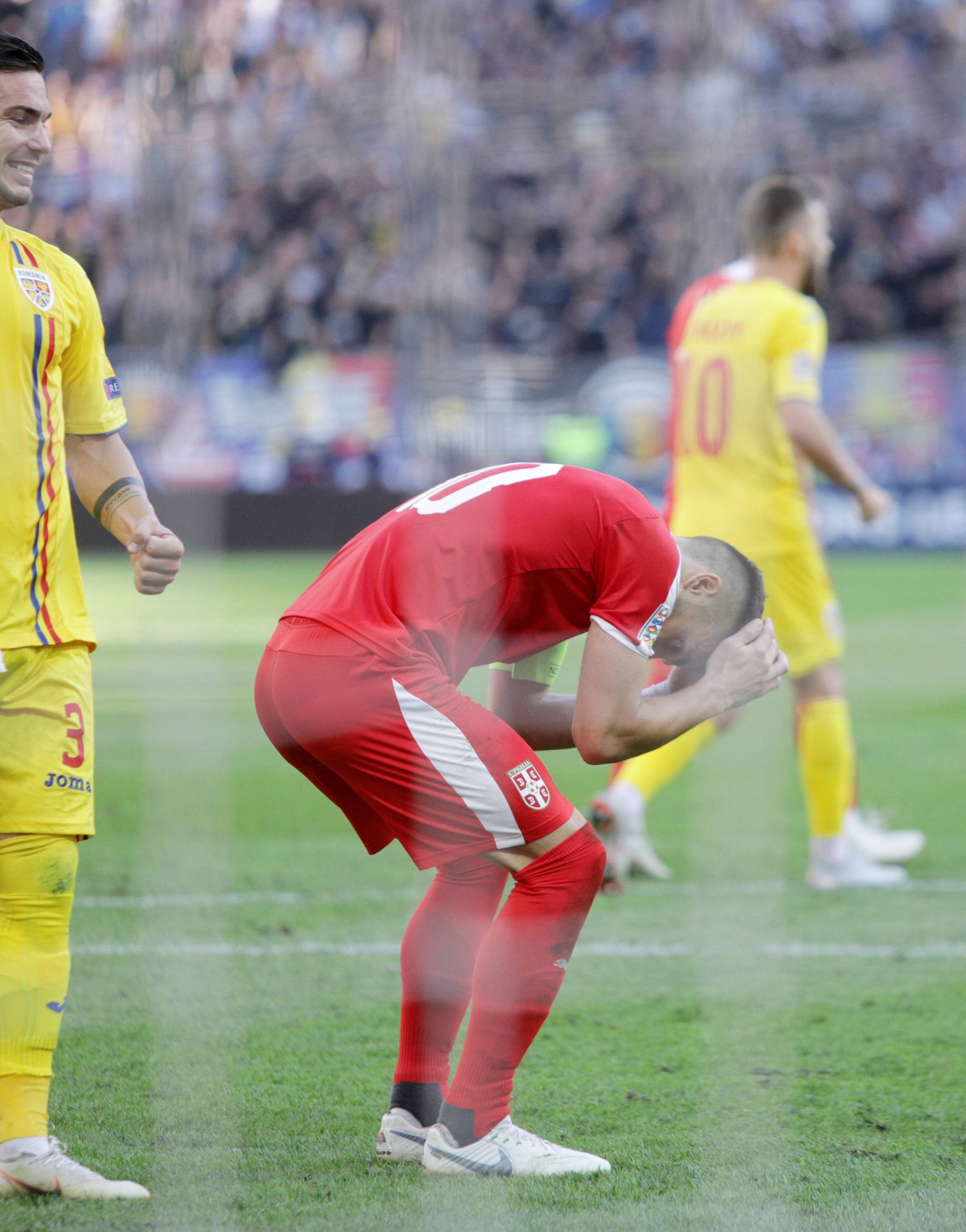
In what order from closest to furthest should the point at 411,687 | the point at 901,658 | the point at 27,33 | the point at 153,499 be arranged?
the point at 411,687 < the point at 27,33 < the point at 901,658 < the point at 153,499

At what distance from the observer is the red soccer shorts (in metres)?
2.35

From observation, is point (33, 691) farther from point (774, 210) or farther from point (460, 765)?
point (774, 210)

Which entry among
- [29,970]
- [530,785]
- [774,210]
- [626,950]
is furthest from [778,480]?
[29,970]

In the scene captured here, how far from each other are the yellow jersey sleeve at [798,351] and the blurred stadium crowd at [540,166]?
33.5ft

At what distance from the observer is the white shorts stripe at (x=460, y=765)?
2.34 meters

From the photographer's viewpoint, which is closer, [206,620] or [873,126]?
[206,620]

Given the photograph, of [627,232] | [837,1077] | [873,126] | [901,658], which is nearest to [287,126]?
[627,232]

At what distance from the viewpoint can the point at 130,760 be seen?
21.9 ft

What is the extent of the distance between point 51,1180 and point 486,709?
3.03ft

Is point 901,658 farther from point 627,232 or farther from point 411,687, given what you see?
point 627,232

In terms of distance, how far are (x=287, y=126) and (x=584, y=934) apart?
14.0 meters

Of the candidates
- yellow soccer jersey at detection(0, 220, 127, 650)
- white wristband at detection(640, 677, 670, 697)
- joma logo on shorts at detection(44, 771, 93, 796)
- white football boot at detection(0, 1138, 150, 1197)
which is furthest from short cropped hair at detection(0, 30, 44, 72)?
white football boot at detection(0, 1138, 150, 1197)

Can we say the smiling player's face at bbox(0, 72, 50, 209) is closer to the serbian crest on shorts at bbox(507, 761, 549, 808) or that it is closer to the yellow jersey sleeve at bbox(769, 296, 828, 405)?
the serbian crest on shorts at bbox(507, 761, 549, 808)

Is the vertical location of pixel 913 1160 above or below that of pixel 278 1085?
above
